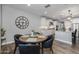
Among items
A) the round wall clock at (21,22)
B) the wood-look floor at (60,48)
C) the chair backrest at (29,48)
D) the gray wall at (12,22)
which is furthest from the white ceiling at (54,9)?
the chair backrest at (29,48)

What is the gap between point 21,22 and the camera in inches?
98.3

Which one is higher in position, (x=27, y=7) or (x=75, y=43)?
(x=27, y=7)

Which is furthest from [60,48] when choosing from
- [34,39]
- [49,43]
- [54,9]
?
[54,9]

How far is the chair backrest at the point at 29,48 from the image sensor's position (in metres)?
2.41

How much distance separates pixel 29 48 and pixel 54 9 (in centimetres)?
109

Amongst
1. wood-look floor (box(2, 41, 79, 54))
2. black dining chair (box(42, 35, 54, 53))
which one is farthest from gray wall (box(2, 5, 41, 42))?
black dining chair (box(42, 35, 54, 53))

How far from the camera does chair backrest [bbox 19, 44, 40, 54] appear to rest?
7.92 feet

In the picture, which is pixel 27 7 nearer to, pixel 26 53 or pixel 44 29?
pixel 44 29

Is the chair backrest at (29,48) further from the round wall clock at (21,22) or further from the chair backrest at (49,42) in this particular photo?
the round wall clock at (21,22)

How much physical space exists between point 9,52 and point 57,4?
5.19 feet

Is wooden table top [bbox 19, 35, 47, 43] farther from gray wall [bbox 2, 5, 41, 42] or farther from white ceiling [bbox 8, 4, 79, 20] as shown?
white ceiling [bbox 8, 4, 79, 20]
